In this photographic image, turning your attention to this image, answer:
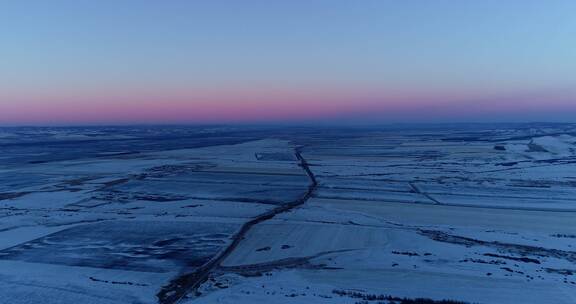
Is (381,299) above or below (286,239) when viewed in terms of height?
below

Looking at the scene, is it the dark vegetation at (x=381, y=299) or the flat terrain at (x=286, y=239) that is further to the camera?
the flat terrain at (x=286, y=239)

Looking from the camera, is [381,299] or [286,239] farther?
[286,239]

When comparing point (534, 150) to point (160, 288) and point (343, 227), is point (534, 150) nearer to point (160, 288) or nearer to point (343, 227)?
point (343, 227)

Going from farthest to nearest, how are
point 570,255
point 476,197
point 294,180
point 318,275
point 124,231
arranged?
point 294,180, point 476,197, point 124,231, point 570,255, point 318,275

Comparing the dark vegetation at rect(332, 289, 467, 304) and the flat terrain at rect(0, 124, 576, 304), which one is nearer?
the dark vegetation at rect(332, 289, 467, 304)

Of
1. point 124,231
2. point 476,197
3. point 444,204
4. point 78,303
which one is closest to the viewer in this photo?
point 78,303

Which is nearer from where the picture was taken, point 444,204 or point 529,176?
point 444,204

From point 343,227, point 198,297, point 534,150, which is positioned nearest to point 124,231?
point 198,297
